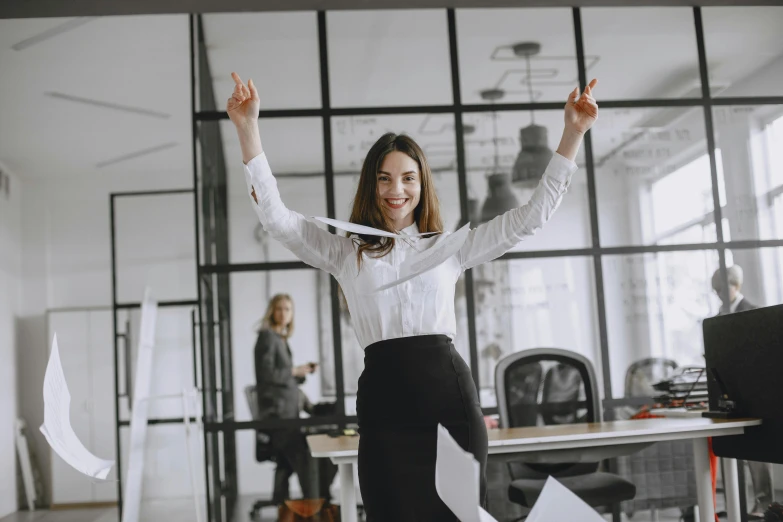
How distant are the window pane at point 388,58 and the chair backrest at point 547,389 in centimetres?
166

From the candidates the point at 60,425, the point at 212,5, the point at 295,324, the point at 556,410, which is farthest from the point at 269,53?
the point at 60,425

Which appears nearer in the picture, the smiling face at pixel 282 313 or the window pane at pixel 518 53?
the smiling face at pixel 282 313

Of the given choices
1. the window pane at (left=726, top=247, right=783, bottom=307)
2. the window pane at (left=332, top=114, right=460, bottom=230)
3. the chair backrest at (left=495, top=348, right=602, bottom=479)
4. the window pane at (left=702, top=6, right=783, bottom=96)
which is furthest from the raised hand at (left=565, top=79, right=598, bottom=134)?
the window pane at (left=702, top=6, right=783, bottom=96)

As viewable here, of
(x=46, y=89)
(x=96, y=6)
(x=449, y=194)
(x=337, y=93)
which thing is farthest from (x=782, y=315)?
(x=46, y=89)

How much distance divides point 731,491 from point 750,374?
1.48 feet

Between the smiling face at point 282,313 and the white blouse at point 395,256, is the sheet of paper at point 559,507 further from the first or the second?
the smiling face at point 282,313

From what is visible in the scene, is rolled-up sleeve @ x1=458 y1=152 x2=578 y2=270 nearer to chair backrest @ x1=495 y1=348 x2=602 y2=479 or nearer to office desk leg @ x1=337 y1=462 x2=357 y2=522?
office desk leg @ x1=337 y1=462 x2=357 y2=522

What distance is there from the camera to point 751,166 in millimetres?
4848

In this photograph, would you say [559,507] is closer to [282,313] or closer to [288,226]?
[288,226]

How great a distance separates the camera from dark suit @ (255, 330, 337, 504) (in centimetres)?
441

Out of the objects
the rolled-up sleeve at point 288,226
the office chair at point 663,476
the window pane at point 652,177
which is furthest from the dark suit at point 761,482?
the rolled-up sleeve at point 288,226

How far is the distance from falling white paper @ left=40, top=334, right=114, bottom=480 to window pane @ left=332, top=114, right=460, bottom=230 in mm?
3904

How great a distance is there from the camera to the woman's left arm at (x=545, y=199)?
160 centimetres

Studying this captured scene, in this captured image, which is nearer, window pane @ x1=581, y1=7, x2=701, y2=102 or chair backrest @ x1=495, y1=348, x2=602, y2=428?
chair backrest @ x1=495, y1=348, x2=602, y2=428
